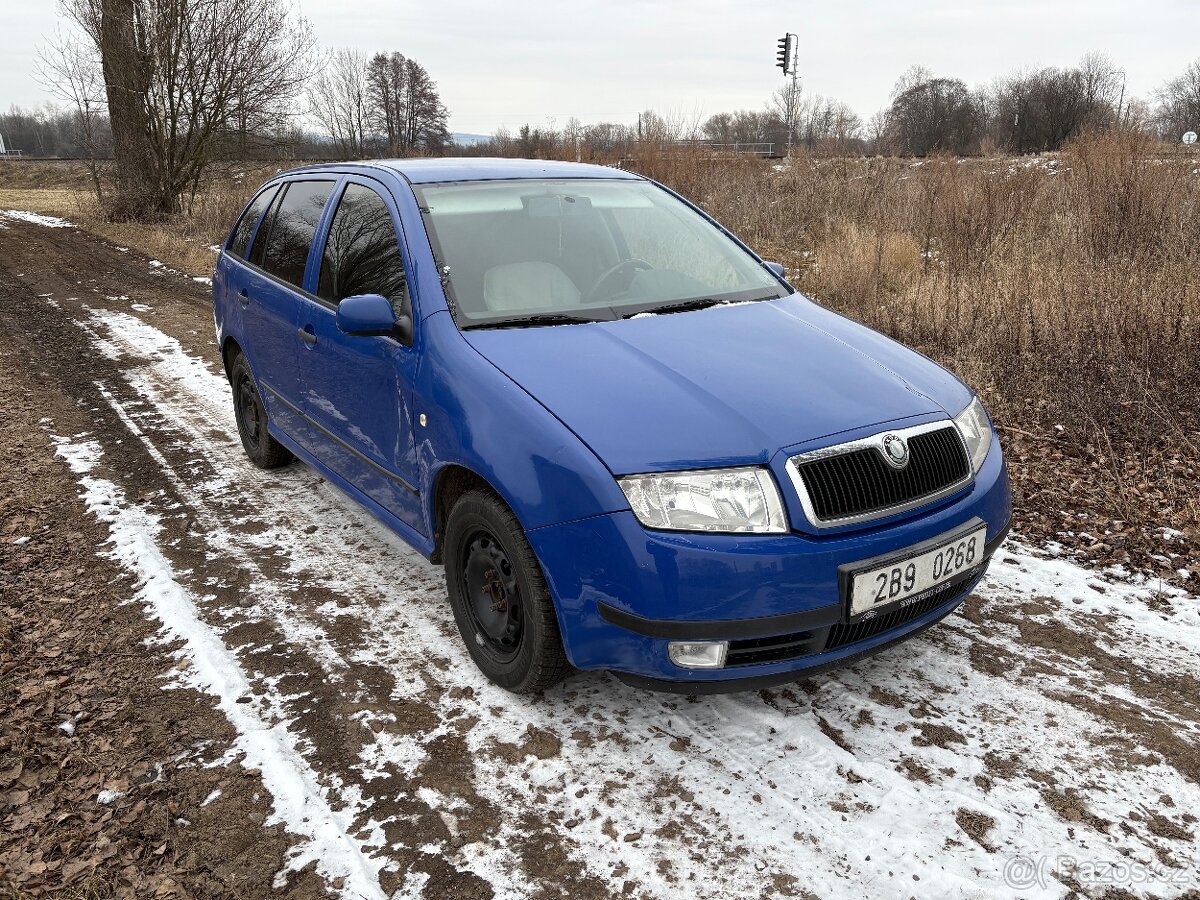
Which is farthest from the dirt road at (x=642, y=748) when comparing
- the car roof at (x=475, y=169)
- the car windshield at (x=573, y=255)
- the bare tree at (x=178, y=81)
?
the bare tree at (x=178, y=81)

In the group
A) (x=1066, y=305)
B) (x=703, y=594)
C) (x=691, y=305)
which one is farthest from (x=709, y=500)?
(x=1066, y=305)

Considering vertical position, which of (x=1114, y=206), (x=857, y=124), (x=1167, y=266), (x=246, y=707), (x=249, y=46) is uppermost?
(x=249, y=46)

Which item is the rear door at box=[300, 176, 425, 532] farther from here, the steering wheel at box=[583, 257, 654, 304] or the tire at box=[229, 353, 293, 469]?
the tire at box=[229, 353, 293, 469]

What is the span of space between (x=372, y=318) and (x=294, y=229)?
155 centimetres

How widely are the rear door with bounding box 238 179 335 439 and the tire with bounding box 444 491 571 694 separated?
163 cm

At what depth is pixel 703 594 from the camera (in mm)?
2244

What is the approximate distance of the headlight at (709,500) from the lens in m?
2.28

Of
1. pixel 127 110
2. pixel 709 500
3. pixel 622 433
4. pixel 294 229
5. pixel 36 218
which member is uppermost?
pixel 127 110

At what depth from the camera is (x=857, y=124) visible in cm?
1309

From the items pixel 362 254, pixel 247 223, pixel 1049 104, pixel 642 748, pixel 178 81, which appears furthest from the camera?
pixel 1049 104

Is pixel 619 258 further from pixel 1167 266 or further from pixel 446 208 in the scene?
pixel 1167 266

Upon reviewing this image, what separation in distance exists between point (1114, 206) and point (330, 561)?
7766 millimetres

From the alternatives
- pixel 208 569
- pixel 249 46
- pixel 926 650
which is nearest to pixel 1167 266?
pixel 926 650

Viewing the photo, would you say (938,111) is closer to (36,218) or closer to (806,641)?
(36,218)
